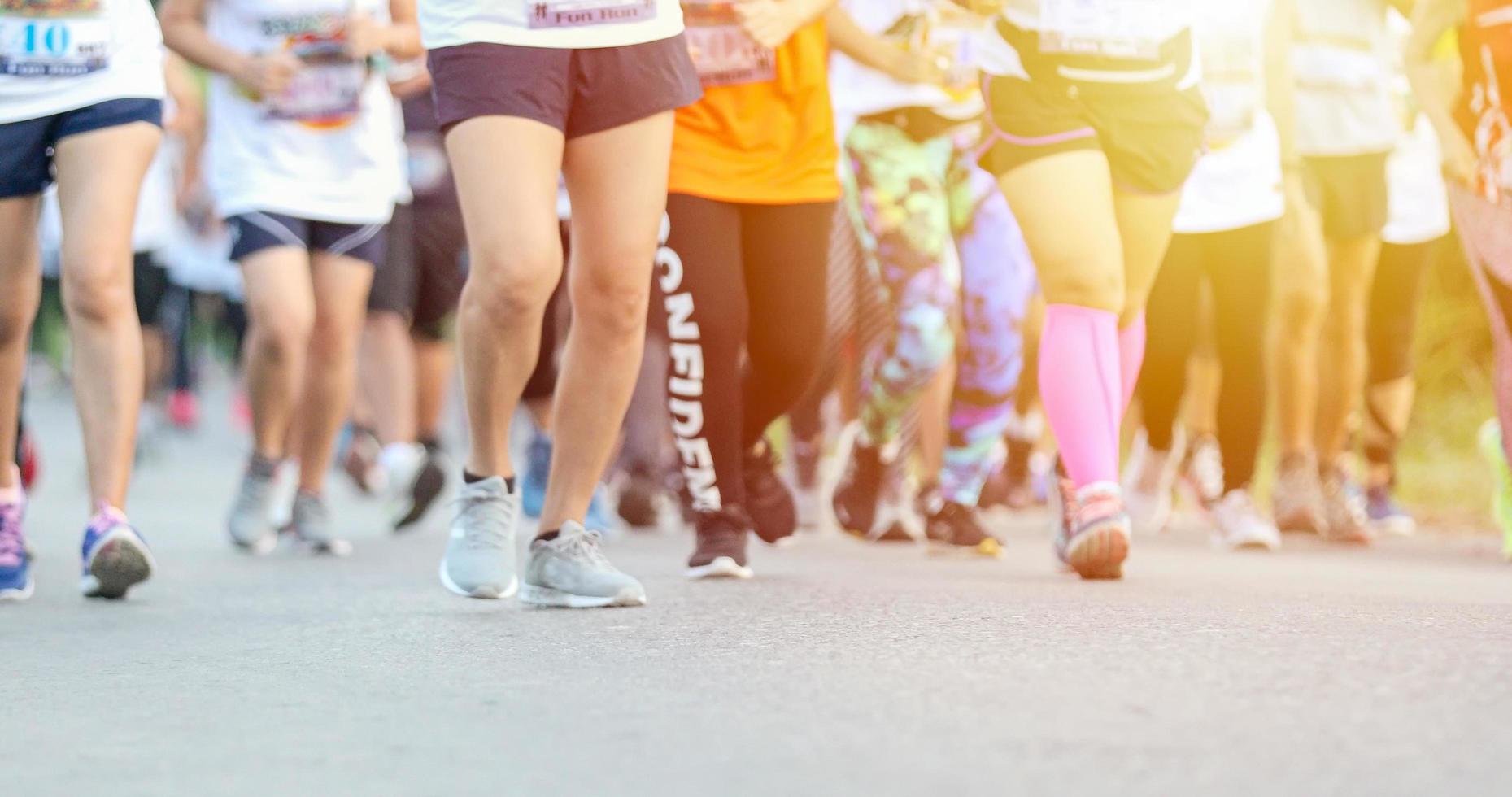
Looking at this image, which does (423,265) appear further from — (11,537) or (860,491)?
(11,537)

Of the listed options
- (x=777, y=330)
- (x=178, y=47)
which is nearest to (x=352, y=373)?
(x=178, y=47)

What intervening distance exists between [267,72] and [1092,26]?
275 centimetres

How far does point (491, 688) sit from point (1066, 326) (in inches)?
90.6

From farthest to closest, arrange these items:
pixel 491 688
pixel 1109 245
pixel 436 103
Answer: pixel 1109 245
pixel 436 103
pixel 491 688

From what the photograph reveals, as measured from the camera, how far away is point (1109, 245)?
5.32m

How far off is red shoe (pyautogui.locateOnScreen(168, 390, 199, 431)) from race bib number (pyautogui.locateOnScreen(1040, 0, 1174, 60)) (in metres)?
11.8

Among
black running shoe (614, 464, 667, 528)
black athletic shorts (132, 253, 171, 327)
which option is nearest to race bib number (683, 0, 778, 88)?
black running shoe (614, 464, 667, 528)

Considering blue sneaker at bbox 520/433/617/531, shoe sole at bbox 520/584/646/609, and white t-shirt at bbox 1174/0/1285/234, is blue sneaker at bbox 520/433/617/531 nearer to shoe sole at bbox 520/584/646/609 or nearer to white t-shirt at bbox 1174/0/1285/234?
white t-shirt at bbox 1174/0/1285/234

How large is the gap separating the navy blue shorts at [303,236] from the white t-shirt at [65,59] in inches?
57.5

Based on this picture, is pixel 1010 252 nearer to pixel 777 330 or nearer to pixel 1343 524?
pixel 777 330

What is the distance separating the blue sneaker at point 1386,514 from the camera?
815 centimetres

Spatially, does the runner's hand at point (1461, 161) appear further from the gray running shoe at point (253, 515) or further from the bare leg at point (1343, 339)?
the gray running shoe at point (253, 515)

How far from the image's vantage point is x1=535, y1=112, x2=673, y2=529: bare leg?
4.64 meters

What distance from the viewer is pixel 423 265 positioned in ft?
29.7
